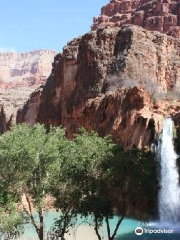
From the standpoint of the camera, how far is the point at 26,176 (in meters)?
19.2

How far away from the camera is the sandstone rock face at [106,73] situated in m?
50.1

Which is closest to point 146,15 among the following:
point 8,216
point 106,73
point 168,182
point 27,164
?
point 106,73

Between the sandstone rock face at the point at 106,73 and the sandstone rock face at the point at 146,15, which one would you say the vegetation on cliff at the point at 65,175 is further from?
the sandstone rock face at the point at 146,15

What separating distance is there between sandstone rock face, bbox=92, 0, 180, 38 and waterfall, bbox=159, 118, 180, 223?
60270mm

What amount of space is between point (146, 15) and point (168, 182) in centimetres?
8173

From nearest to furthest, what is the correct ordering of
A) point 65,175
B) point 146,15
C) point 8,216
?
point 8,216, point 65,175, point 146,15

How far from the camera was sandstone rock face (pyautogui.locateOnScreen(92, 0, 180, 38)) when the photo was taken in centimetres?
10168

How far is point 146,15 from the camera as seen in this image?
108 meters

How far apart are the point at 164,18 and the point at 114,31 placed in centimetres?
4490

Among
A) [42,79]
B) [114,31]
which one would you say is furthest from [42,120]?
[42,79]

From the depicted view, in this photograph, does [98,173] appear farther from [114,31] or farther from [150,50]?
[114,31]

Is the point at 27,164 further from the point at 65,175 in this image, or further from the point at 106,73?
the point at 106,73

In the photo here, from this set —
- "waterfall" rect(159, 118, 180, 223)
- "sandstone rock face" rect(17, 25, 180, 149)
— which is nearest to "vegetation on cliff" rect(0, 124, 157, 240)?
"waterfall" rect(159, 118, 180, 223)

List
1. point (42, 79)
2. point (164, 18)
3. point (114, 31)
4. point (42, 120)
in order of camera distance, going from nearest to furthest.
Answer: point (114, 31) < point (42, 120) < point (164, 18) < point (42, 79)
